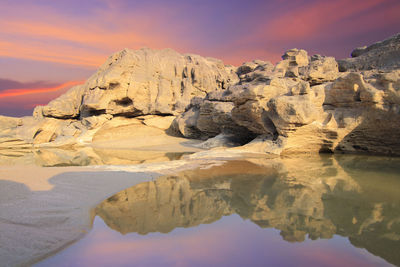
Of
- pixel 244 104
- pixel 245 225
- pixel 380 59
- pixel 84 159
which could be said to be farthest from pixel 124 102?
pixel 245 225

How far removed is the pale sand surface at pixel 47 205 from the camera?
2053 millimetres

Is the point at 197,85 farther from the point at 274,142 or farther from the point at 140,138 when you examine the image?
the point at 274,142

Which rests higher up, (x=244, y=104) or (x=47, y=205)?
(x=244, y=104)

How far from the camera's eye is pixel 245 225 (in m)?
2.72

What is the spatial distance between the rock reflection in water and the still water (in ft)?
0.04

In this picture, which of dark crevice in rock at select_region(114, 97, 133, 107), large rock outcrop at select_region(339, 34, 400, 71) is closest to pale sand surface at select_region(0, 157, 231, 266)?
dark crevice in rock at select_region(114, 97, 133, 107)

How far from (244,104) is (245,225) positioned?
24.4 feet

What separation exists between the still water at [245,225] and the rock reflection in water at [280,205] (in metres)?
0.01

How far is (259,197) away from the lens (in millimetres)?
3703

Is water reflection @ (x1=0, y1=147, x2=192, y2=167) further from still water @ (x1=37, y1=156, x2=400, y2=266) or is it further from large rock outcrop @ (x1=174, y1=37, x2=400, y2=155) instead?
still water @ (x1=37, y1=156, x2=400, y2=266)

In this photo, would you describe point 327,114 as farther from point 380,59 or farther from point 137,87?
point 137,87

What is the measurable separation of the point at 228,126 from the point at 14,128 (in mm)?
13772

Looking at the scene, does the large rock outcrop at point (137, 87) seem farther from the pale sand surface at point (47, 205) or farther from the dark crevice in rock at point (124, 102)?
the pale sand surface at point (47, 205)

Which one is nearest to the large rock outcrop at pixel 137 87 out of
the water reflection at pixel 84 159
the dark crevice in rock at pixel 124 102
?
the dark crevice in rock at pixel 124 102
